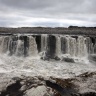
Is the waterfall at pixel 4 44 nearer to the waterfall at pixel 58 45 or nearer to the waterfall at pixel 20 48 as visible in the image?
the waterfall at pixel 20 48

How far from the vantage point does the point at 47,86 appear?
46.2ft

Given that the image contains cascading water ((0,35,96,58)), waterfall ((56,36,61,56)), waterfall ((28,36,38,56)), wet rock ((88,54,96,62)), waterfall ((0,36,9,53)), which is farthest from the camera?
waterfall ((56,36,61,56))

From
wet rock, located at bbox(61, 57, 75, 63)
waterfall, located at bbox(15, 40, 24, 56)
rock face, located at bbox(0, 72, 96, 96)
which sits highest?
waterfall, located at bbox(15, 40, 24, 56)

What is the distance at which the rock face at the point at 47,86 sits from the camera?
523 inches

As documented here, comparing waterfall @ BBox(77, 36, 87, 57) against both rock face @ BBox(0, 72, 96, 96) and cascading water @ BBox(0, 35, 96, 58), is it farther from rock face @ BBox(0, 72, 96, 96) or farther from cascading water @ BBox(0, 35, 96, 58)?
rock face @ BBox(0, 72, 96, 96)

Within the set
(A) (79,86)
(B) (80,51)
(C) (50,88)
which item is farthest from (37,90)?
(B) (80,51)

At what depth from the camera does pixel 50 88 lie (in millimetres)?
13617

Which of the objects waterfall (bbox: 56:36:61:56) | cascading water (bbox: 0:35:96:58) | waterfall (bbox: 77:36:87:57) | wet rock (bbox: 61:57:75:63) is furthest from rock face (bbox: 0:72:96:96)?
waterfall (bbox: 77:36:87:57)

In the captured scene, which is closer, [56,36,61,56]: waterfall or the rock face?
the rock face

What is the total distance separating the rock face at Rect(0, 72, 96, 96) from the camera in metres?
13.3

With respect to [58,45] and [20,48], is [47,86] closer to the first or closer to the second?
[20,48]

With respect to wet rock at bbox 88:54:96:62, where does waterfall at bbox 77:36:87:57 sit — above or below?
above

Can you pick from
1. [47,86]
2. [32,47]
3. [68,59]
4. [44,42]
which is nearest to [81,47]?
[68,59]

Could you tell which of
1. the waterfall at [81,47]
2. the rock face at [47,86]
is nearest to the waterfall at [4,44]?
the waterfall at [81,47]
